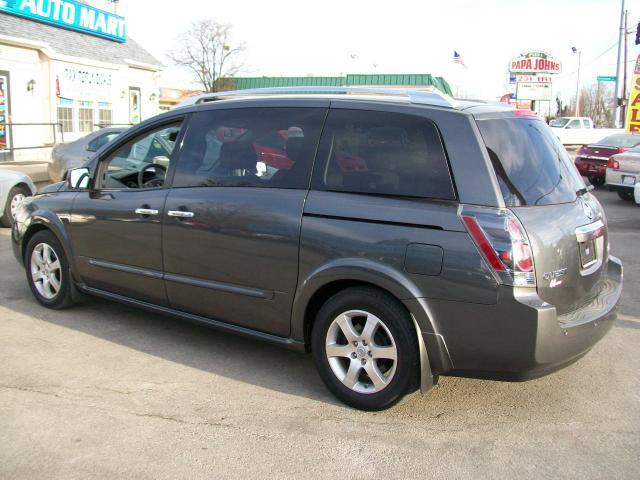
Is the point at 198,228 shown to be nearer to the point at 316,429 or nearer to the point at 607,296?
the point at 316,429

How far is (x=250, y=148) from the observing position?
4406 millimetres

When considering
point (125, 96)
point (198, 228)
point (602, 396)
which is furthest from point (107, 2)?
point (602, 396)

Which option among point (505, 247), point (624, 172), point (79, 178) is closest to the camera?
point (505, 247)

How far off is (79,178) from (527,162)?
3689 mm

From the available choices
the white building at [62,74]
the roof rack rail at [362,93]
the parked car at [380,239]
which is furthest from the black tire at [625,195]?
the white building at [62,74]

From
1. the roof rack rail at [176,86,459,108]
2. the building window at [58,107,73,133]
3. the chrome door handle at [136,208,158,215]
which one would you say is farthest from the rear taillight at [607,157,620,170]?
the building window at [58,107,73,133]

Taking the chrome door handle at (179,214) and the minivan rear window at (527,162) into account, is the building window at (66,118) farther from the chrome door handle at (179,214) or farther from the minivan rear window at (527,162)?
the minivan rear window at (527,162)

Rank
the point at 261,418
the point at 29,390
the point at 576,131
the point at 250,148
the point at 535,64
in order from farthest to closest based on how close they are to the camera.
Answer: the point at 535,64 → the point at 576,131 → the point at 250,148 → the point at 29,390 → the point at 261,418

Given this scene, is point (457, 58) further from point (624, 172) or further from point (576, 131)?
point (624, 172)

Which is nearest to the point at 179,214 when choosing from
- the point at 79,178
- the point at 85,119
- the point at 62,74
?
the point at 79,178

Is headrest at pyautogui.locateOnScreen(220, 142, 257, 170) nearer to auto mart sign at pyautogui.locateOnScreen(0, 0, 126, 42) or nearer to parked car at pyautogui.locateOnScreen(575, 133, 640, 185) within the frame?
parked car at pyautogui.locateOnScreen(575, 133, 640, 185)

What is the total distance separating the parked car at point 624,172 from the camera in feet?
45.1

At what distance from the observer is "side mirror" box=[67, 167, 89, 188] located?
A: 5.38m

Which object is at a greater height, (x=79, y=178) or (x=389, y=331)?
(x=79, y=178)
